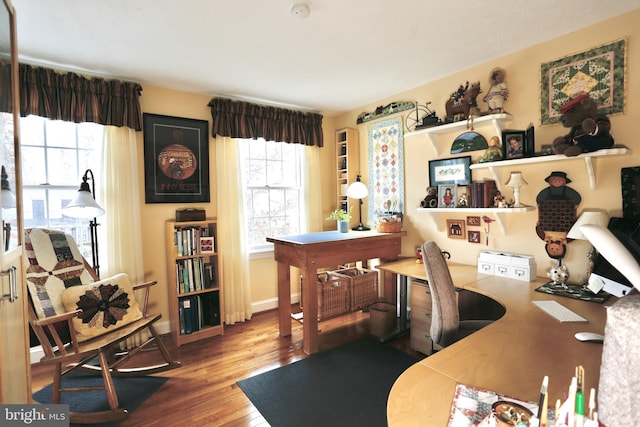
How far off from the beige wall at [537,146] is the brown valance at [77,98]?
2619mm

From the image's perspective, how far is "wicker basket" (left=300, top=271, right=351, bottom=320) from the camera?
2887 millimetres

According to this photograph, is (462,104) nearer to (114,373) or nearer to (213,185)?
(213,185)

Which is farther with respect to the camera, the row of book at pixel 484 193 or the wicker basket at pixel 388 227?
the wicker basket at pixel 388 227

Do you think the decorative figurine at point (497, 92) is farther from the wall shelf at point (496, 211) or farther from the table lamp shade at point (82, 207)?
the table lamp shade at point (82, 207)

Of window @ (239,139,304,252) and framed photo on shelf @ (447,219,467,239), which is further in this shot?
window @ (239,139,304,252)

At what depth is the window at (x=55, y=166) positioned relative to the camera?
2.53 metres

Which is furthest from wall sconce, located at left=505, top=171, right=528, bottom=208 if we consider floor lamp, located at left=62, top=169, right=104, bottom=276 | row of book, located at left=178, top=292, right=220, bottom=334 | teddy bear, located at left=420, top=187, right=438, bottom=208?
floor lamp, located at left=62, top=169, right=104, bottom=276

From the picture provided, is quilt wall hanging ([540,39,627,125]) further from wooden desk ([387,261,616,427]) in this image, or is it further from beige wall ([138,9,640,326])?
wooden desk ([387,261,616,427])

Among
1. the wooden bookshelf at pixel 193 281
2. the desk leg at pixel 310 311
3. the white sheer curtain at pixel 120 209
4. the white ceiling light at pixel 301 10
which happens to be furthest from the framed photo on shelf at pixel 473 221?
the white sheer curtain at pixel 120 209

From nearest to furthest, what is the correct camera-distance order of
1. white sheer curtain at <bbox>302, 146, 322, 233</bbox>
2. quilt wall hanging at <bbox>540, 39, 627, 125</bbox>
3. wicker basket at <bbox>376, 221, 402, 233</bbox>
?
quilt wall hanging at <bbox>540, 39, 627, 125</bbox>, wicker basket at <bbox>376, 221, 402, 233</bbox>, white sheer curtain at <bbox>302, 146, 322, 233</bbox>

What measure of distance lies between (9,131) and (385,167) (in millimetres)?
3057

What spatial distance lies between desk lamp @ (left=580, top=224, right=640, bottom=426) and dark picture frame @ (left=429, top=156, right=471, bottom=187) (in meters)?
2.22

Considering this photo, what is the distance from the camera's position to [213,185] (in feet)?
10.9

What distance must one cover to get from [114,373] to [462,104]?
348 centimetres
